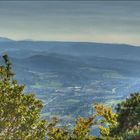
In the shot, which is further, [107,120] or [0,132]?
[107,120]

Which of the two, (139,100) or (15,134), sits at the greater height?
(139,100)

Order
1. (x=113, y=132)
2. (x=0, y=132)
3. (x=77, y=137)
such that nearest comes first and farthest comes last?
1. (x=0, y=132)
2. (x=113, y=132)
3. (x=77, y=137)

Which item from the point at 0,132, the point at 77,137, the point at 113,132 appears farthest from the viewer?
the point at 77,137

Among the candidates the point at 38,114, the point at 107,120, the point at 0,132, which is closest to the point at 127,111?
the point at 107,120

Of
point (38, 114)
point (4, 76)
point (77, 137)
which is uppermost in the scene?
point (4, 76)

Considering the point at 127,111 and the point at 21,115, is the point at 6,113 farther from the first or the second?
the point at 127,111

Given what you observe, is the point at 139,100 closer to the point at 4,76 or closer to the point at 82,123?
the point at 82,123

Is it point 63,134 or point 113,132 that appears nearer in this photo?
point 113,132

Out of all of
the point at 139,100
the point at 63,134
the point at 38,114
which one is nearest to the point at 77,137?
the point at 63,134

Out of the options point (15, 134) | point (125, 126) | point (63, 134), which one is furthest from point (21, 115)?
point (125, 126)

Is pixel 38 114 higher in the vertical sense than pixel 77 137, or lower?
higher
